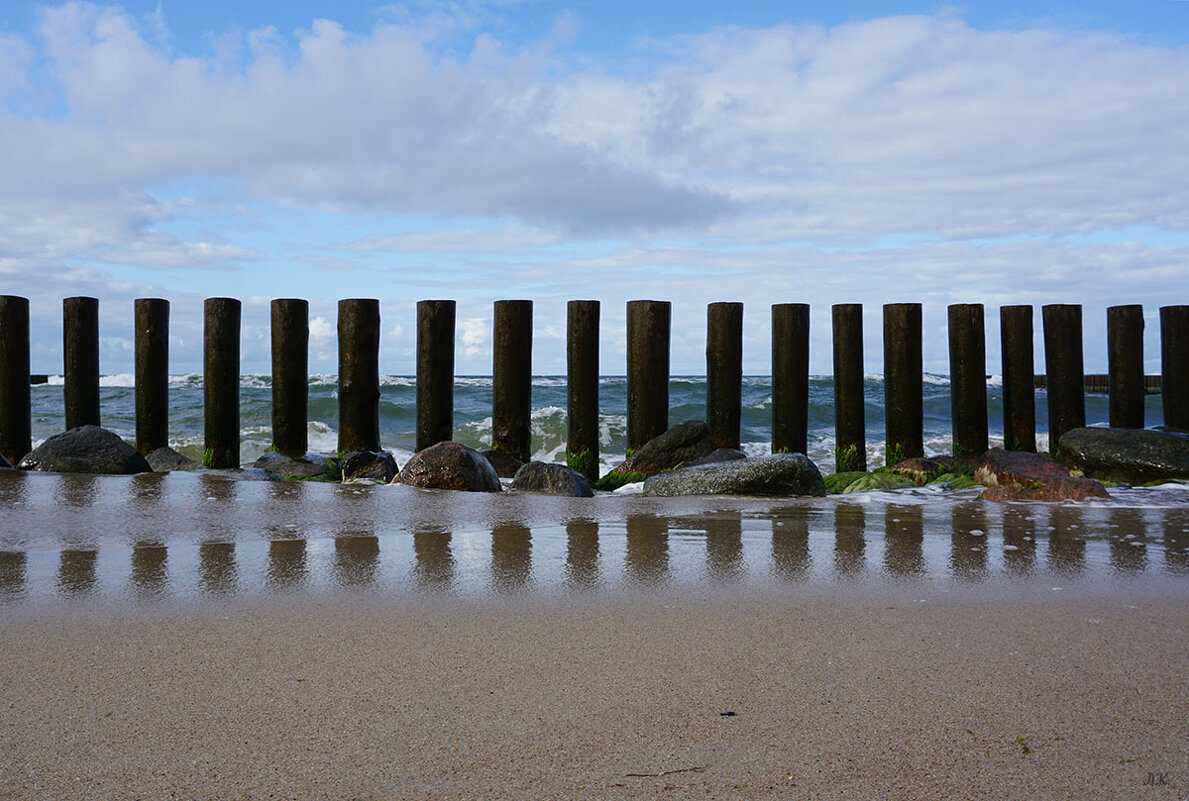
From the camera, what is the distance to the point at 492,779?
1.58 meters

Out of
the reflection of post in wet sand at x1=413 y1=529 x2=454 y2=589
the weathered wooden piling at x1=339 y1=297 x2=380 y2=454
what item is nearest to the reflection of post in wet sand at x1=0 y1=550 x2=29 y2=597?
the reflection of post in wet sand at x1=413 y1=529 x2=454 y2=589

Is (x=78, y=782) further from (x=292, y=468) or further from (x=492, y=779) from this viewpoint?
(x=292, y=468)

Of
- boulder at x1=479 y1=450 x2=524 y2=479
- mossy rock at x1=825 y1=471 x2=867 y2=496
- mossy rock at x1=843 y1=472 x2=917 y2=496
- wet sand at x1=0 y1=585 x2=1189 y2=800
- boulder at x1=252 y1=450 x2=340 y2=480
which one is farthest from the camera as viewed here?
boulder at x1=479 y1=450 x2=524 y2=479

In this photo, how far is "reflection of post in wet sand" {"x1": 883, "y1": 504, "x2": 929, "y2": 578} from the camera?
3510mm

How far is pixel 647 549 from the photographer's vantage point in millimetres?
3953

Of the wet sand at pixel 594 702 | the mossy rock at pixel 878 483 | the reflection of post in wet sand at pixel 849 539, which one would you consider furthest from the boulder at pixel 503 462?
the wet sand at pixel 594 702

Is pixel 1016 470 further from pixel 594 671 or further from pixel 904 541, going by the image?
pixel 594 671

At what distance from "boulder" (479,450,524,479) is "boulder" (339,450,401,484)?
1.00 metres

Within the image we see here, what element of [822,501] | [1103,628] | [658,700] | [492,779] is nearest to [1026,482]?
[822,501]

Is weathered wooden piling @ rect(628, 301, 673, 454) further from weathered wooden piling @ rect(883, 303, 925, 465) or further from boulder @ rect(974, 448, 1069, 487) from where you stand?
boulder @ rect(974, 448, 1069, 487)

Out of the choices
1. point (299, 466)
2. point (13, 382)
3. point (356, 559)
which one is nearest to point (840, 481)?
point (299, 466)

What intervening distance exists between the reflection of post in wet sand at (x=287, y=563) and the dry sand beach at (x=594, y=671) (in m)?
0.03

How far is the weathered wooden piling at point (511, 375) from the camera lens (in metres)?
9.22

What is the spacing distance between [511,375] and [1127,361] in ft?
22.7
